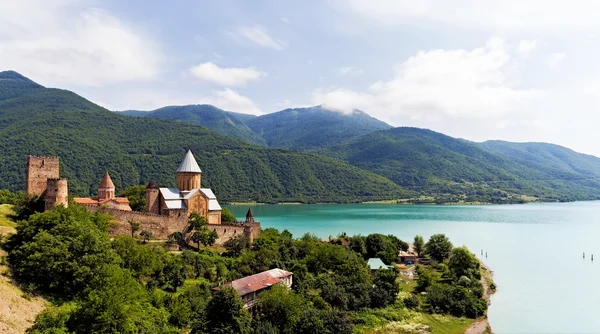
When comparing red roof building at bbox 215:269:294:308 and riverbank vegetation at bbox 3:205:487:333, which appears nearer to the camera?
riverbank vegetation at bbox 3:205:487:333

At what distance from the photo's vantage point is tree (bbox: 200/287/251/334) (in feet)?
66.5

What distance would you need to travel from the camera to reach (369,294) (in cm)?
2838

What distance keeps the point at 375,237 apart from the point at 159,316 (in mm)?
26872

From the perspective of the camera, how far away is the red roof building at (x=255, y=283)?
74.4 feet

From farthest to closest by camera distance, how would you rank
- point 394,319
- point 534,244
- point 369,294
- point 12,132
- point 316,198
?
point 316,198 < point 12,132 < point 534,244 < point 369,294 < point 394,319

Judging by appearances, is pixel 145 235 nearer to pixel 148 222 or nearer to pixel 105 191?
pixel 148 222

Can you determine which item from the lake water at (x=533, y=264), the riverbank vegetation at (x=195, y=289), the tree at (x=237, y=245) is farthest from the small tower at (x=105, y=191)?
the lake water at (x=533, y=264)

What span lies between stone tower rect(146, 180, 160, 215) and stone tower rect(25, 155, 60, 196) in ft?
26.2

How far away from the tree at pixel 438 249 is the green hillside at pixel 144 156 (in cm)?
7511

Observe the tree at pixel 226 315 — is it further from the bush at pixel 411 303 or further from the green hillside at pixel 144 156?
the green hillside at pixel 144 156

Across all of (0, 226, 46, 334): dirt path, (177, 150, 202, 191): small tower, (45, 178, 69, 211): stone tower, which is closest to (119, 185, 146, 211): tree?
(177, 150, 202, 191): small tower

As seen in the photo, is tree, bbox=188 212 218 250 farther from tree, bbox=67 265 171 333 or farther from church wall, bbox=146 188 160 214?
tree, bbox=67 265 171 333

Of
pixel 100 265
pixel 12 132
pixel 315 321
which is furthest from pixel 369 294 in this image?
pixel 12 132

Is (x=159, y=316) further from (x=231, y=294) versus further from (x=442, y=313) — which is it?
(x=442, y=313)
